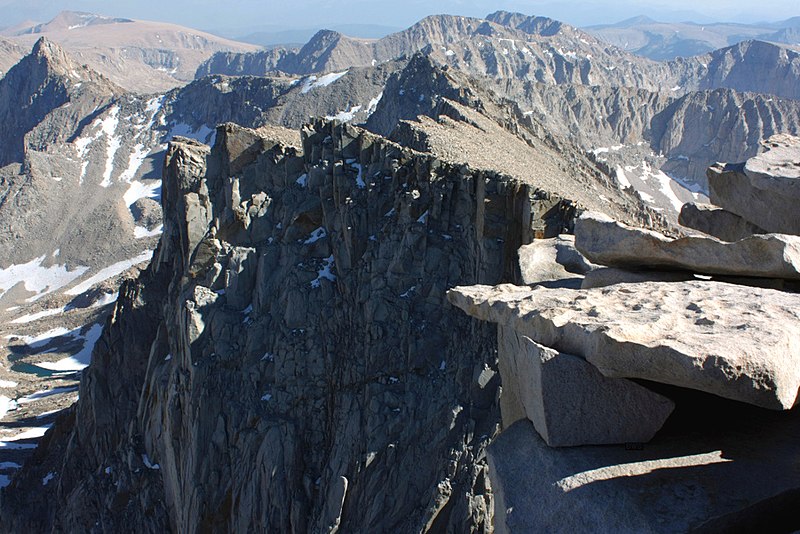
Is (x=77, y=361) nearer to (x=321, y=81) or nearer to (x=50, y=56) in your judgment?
(x=321, y=81)

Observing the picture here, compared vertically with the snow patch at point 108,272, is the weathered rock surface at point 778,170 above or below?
above

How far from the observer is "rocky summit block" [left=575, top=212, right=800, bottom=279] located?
23.9ft

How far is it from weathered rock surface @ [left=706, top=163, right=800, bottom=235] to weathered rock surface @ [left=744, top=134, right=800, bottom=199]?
→ 179 mm

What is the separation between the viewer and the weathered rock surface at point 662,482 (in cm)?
560

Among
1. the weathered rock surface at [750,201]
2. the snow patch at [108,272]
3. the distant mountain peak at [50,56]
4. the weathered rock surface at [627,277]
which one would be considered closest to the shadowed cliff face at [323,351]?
the weathered rock surface at [750,201]

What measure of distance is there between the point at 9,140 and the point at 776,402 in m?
222

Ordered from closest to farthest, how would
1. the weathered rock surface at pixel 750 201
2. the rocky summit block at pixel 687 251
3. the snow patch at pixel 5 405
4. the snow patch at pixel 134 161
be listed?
the rocky summit block at pixel 687 251 → the weathered rock surface at pixel 750 201 → the snow patch at pixel 5 405 → the snow patch at pixel 134 161

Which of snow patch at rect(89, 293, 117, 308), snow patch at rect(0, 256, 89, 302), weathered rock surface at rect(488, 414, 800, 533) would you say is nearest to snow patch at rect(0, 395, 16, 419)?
snow patch at rect(89, 293, 117, 308)

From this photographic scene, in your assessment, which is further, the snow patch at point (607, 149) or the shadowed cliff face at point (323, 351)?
the snow patch at point (607, 149)

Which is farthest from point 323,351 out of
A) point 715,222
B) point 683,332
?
point 683,332

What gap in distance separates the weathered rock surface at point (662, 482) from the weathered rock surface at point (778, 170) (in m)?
4.12

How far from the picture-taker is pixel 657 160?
172 meters

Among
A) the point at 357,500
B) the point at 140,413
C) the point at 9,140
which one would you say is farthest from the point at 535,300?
the point at 9,140

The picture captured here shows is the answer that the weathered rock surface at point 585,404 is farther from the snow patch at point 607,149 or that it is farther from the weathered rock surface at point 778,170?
the snow patch at point 607,149
